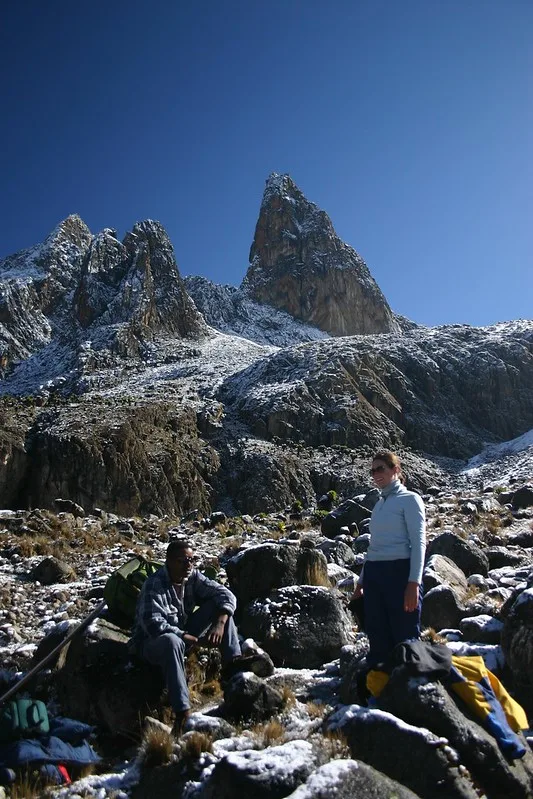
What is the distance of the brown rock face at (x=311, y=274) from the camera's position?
99812mm

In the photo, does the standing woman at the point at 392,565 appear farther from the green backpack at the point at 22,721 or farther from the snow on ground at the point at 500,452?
the snow on ground at the point at 500,452

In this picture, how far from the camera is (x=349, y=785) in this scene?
2916mm

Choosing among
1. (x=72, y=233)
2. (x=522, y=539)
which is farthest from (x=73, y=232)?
(x=522, y=539)

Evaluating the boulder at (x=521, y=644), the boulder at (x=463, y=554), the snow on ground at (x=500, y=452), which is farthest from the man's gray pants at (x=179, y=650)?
the snow on ground at (x=500, y=452)

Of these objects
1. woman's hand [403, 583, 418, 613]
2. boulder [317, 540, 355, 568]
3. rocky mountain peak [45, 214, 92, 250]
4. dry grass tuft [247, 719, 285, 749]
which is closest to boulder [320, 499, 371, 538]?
boulder [317, 540, 355, 568]

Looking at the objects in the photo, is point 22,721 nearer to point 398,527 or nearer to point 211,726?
point 211,726

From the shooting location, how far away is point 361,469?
33.6 m

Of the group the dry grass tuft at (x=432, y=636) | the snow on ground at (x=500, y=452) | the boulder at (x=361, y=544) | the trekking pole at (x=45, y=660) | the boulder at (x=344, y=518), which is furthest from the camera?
the snow on ground at (x=500, y=452)

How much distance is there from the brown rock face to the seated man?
9412cm

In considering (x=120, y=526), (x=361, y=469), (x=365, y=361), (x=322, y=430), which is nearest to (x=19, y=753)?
(x=120, y=526)

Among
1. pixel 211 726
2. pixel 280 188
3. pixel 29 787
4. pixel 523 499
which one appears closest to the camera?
pixel 29 787

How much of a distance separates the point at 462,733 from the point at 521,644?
51.0 inches

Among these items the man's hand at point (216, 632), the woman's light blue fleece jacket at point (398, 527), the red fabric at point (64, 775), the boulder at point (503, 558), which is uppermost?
the woman's light blue fleece jacket at point (398, 527)

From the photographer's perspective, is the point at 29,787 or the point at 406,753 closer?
the point at 406,753
